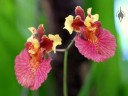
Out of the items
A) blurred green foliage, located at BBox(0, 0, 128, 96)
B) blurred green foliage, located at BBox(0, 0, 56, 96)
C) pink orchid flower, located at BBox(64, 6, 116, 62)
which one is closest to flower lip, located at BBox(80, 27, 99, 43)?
pink orchid flower, located at BBox(64, 6, 116, 62)

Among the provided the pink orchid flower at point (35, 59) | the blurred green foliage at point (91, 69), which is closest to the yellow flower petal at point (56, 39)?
the pink orchid flower at point (35, 59)

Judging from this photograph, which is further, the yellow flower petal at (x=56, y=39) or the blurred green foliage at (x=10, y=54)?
the blurred green foliage at (x=10, y=54)

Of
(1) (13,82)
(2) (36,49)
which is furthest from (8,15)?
(2) (36,49)

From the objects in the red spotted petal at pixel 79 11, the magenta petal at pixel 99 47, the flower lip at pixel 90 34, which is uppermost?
the red spotted petal at pixel 79 11

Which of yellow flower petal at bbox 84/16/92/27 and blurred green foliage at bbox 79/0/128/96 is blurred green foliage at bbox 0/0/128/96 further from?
yellow flower petal at bbox 84/16/92/27

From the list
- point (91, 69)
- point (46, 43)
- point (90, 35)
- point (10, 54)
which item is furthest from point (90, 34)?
point (10, 54)

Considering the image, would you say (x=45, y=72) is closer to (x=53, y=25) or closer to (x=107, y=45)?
(x=107, y=45)

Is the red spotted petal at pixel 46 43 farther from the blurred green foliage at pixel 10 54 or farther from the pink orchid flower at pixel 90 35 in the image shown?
the blurred green foliage at pixel 10 54

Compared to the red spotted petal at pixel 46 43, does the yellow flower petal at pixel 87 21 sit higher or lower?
higher
